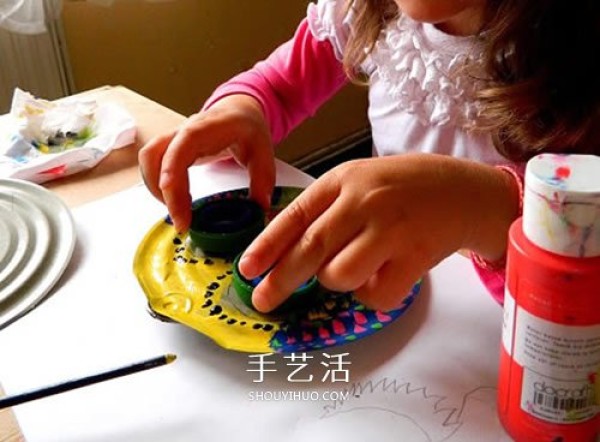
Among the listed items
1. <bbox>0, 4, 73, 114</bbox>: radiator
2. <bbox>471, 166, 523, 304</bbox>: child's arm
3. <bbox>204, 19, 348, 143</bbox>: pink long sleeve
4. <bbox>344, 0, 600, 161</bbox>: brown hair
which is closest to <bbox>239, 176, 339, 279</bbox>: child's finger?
<bbox>471, 166, 523, 304</bbox>: child's arm

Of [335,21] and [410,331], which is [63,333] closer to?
[410,331]

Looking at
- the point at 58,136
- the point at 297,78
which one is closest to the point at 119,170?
the point at 58,136

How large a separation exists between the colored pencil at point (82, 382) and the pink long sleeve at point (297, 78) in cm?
37

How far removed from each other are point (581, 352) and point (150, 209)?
0.39 meters

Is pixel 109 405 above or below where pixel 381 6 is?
below

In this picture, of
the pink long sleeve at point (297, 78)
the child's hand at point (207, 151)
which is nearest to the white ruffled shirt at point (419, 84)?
the pink long sleeve at point (297, 78)

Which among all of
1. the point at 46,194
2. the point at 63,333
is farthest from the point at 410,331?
the point at 46,194

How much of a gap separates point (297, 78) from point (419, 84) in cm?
15

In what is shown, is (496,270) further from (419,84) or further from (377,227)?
(419,84)

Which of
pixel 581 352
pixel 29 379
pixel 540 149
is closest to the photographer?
pixel 581 352

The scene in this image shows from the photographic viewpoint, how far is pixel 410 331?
478mm

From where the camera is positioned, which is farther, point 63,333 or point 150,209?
point 150,209

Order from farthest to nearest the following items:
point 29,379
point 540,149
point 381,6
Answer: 1. point 381,6
2. point 540,149
3. point 29,379

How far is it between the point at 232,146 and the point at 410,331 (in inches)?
10.0
